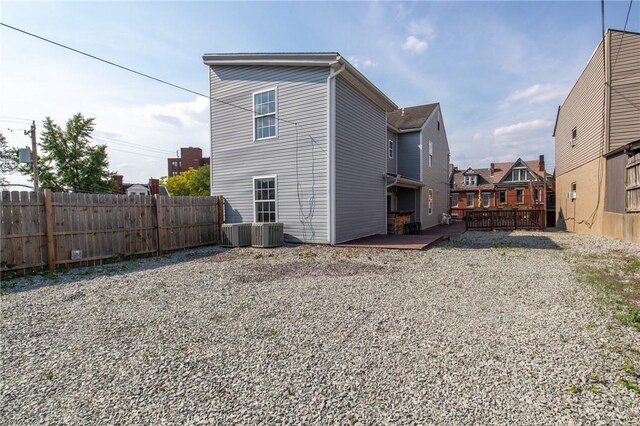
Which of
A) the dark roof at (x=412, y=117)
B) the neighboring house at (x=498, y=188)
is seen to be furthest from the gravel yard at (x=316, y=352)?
the neighboring house at (x=498, y=188)

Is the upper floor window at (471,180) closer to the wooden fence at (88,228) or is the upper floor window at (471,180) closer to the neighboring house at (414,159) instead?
the neighboring house at (414,159)

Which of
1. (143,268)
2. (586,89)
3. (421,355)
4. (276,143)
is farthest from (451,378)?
(586,89)

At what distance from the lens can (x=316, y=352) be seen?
3148 mm

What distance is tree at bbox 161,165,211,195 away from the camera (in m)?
47.8

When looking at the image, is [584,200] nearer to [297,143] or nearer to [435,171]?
[435,171]

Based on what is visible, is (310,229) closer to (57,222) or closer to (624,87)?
(57,222)

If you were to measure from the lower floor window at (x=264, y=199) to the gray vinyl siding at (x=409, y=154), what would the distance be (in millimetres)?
9962

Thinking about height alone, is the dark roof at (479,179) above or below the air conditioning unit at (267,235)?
above

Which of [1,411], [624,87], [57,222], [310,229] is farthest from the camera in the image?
[624,87]

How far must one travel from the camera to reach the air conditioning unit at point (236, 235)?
35.8ft

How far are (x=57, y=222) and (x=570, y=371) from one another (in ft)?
32.5

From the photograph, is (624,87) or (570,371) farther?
(624,87)

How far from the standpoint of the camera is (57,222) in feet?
24.5

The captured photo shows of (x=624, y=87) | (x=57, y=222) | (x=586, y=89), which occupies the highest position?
(x=586, y=89)
